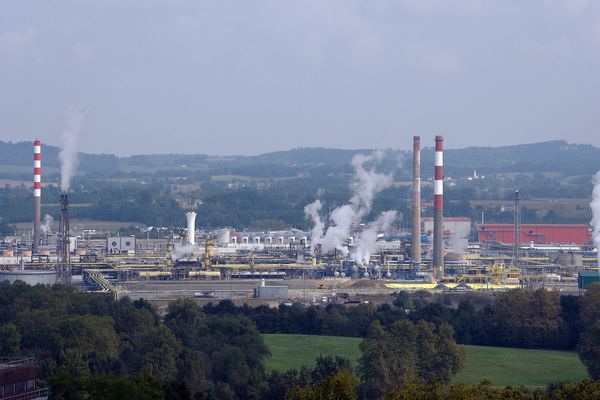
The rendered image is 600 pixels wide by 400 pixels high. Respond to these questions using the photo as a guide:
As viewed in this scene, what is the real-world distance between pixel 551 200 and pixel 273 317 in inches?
2588

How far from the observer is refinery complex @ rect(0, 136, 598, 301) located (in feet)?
159

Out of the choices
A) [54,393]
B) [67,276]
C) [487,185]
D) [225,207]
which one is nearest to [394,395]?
[54,393]

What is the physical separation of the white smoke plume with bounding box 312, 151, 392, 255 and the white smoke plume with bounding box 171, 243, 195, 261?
6.17m

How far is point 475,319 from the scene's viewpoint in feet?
124

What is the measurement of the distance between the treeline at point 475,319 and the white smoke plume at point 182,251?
1496 cm

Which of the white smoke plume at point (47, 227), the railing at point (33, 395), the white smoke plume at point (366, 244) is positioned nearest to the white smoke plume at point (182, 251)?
the white smoke plume at point (366, 244)

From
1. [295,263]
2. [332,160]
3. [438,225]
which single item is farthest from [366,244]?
[332,160]

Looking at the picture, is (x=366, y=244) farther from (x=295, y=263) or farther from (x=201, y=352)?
(x=201, y=352)

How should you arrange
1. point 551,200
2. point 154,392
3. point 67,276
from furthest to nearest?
point 551,200
point 67,276
point 154,392

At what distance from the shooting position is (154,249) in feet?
212

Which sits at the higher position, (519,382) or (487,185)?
(487,185)

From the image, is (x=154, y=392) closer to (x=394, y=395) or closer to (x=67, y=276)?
(x=394, y=395)

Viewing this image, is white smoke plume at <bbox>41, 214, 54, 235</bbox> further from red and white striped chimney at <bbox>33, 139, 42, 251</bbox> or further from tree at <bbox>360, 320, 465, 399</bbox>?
tree at <bbox>360, 320, 465, 399</bbox>

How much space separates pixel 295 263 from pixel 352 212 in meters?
15.6
